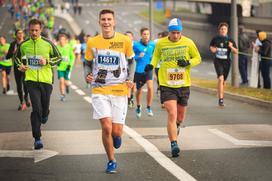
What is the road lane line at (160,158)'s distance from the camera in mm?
9117

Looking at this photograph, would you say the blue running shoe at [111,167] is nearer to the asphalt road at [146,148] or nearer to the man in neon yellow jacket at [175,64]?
the asphalt road at [146,148]

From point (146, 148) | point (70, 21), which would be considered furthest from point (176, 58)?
point (70, 21)

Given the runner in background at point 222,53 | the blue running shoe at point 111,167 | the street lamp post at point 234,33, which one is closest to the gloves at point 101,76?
the blue running shoe at point 111,167

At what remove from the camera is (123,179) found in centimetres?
898

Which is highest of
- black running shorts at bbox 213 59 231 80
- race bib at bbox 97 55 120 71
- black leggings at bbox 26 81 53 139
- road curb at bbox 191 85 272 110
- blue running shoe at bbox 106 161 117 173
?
race bib at bbox 97 55 120 71

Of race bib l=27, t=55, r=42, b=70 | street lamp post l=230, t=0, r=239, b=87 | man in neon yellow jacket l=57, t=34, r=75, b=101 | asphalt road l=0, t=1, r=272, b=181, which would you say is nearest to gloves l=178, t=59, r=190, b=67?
asphalt road l=0, t=1, r=272, b=181

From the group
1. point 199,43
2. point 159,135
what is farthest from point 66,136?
point 199,43

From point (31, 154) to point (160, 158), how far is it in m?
1.87

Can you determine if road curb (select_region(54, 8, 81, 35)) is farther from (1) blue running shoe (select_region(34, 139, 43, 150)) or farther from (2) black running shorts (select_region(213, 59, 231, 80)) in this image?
(1) blue running shoe (select_region(34, 139, 43, 150))

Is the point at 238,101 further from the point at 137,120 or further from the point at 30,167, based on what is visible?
the point at 30,167

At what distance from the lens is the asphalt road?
9352 mm

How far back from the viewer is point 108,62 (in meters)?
9.65

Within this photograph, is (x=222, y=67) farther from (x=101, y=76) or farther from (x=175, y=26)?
(x=101, y=76)

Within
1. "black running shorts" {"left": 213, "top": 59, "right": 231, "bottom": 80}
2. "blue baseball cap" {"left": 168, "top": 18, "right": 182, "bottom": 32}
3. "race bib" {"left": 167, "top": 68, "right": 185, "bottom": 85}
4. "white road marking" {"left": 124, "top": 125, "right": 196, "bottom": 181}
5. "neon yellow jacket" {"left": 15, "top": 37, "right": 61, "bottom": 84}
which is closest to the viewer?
"white road marking" {"left": 124, "top": 125, "right": 196, "bottom": 181}
